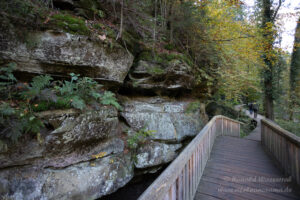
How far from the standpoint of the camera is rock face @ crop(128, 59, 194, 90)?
569cm

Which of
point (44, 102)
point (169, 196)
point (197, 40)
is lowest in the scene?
point (169, 196)

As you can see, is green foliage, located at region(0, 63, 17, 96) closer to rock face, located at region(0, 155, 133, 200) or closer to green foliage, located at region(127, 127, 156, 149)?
rock face, located at region(0, 155, 133, 200)

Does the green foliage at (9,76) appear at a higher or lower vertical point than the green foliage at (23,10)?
lower

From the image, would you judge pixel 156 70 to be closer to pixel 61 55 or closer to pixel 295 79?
pixel 61 55

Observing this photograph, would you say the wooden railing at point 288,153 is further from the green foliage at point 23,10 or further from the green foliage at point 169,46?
the green foliage at point 23,10

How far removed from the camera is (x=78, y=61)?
12.7 ft

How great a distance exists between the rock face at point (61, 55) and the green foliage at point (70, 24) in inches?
6.9

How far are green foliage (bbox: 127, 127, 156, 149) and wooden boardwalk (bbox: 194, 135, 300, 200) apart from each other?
7.04 ft

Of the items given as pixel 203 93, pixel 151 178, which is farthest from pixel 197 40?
pixel 151 178

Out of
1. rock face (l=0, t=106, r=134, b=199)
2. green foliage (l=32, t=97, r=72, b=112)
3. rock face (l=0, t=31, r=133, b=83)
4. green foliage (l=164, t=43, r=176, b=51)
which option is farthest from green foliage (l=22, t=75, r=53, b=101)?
green foliage (l=164, t=43, r=176, b=51)

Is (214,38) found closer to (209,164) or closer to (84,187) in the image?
(209,164)

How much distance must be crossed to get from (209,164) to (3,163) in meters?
4.97

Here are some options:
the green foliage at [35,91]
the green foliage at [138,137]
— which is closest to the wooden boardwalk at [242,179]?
the green foliage at [138,137]

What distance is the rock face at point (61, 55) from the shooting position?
10.5 feet
